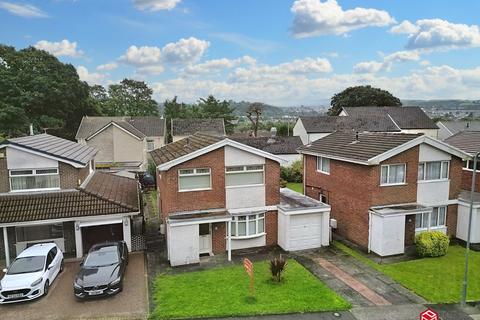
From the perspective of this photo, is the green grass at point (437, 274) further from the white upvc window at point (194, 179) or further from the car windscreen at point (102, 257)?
the car windscreen at point (102, 257)

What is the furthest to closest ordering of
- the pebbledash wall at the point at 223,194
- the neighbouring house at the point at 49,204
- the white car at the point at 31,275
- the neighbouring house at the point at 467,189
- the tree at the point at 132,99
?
the tree at the point at 132,99, the neighbouring house at the point at 467,189, the pebbledash wall at the point at 223,194, the neighbouring house at the point at 49,204, the white car at the point at 31,275

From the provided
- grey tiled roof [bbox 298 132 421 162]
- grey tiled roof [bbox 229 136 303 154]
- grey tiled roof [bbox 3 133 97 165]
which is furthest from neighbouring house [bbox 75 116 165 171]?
grey tiled roof [bbox 298 132 421 162]

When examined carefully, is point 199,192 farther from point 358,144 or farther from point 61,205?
point 358,144

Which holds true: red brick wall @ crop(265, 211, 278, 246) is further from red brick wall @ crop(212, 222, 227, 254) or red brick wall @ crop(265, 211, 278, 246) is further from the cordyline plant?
the cordyline plant

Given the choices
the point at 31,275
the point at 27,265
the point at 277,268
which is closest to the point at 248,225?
the point at 277,268

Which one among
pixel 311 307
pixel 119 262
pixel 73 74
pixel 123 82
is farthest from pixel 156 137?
pixel 123 82

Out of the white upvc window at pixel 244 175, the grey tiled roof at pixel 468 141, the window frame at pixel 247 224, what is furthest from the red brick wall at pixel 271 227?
the grey tiled roof at pixel 468 141

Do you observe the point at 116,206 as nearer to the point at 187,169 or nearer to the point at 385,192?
the point at 187,169
